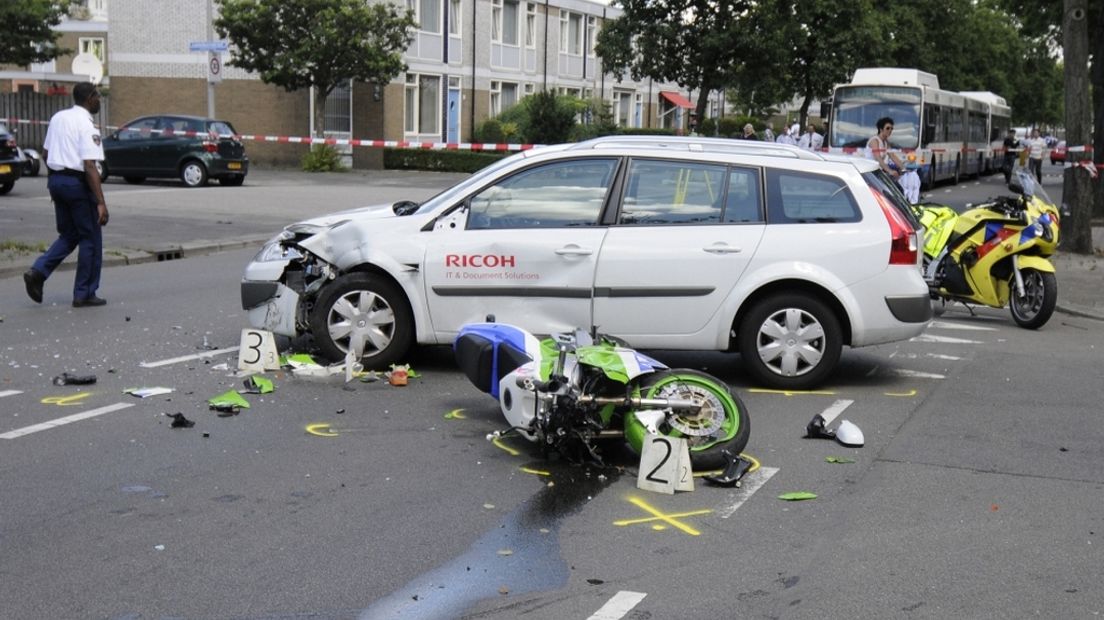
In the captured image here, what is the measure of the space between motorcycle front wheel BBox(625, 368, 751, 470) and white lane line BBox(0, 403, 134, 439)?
124 inches

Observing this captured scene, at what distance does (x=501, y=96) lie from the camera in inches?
2152

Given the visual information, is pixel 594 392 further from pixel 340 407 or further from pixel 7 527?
pixel 7 527

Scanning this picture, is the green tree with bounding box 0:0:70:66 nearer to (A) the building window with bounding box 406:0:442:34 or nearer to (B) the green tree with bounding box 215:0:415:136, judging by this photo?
(B) the green tree with bounding box 215:0:415:136

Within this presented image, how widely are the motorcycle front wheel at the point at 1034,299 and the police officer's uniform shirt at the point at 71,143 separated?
859 cm

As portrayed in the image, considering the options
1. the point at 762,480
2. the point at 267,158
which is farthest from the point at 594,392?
the point at 267,158

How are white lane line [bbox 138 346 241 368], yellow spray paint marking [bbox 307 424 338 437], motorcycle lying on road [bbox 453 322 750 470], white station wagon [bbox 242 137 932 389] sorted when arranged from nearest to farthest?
motorcycle lying on road [bbox 453 322 750 470] → yellow spray paint marking [bbox 307 424 338 437] → white station wagon [bbox 242 137 932 389] → white lane line [bbox 138 346 241 368]

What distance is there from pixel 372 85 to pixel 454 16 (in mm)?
6178

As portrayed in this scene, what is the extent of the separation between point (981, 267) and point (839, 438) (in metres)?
5.89

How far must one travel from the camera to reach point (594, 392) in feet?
21.9

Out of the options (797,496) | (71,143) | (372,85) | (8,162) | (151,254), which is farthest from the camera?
(372,85)

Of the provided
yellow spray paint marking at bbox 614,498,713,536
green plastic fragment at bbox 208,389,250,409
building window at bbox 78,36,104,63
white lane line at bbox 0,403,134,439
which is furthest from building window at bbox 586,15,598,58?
yellow spray paint marking at bbox 614,498,713,536

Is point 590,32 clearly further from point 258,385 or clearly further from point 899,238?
point 258,385

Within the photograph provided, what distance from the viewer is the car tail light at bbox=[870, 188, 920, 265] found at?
873 centimetres

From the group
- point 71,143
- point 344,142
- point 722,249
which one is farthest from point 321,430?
point 344,142
